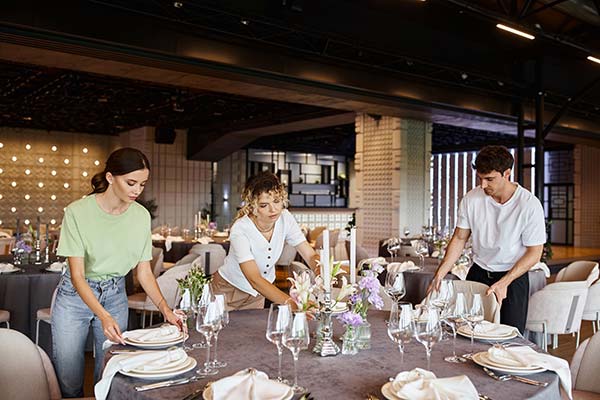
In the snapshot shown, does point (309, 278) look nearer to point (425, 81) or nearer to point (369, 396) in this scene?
point (369, 396)

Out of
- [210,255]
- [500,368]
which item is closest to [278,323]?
[500,368]

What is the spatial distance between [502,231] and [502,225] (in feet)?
0.12

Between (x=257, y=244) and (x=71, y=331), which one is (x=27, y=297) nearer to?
(x=71, y=331)

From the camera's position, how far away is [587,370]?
2.59m

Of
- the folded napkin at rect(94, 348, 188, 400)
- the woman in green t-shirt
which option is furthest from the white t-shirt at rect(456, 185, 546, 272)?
the folded napkin at rect(94, 348, 188, 400)

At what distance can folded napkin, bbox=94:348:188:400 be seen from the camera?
190 centimetres

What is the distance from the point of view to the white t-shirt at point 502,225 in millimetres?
3367

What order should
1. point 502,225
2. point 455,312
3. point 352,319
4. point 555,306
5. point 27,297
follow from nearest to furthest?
1. point 352,319
2. point 455,312
3. point 502,225
4. point 555,306
5. point 27,297

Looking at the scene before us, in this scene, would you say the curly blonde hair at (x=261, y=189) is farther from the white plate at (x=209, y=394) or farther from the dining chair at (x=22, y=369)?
the white plate at (x=209, y=394)

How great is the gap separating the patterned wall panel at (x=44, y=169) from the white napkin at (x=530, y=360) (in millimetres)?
→ 17336

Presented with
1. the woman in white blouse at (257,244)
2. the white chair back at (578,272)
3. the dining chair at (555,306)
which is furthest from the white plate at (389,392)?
the white chair back at (578,272)

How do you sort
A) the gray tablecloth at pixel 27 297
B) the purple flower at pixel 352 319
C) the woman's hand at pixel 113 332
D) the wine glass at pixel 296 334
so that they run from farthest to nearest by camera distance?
the gray tablecloth at pixel 27 297 → the woman's hand at pixel 113 332 → the purple flower at pixel 352 319 → the wine glass at pixel 296 334

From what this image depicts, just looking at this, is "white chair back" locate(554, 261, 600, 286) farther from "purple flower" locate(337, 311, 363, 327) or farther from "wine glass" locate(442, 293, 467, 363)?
"purple flower" locate(337, 311, 363, 327)

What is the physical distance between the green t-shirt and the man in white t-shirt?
5.51 feet
